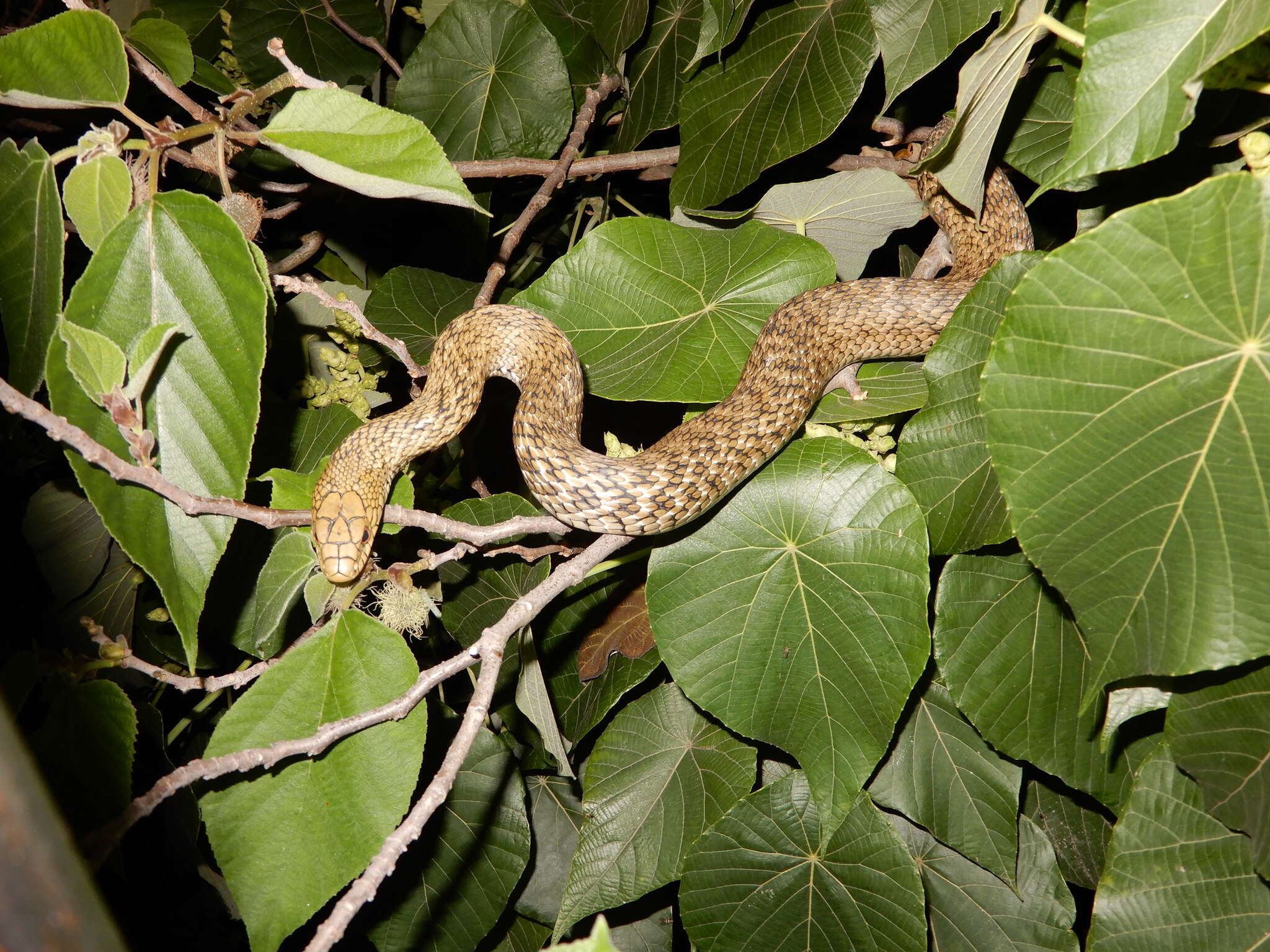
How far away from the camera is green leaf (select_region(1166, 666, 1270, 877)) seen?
35.3 inches

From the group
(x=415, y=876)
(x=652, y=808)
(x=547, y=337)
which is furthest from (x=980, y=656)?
(x=415, y=876)

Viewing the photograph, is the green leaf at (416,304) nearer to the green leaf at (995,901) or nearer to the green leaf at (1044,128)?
the green leaf at (1044,128)

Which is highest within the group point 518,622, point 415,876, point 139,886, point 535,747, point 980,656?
point 518,622

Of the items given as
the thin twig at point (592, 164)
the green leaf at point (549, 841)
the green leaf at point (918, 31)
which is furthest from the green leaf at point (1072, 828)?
the thin twig at point (592, 164)

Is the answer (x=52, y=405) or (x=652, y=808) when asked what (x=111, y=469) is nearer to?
(x=52, y=405)

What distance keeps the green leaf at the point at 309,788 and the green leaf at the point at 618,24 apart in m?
1.21

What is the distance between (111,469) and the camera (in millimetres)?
728

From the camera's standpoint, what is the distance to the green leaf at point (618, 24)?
1.45 metres

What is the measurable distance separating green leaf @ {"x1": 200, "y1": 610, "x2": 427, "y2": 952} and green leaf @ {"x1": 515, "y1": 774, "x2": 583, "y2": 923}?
0.71m

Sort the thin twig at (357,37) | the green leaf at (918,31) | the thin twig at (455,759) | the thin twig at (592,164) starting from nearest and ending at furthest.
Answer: the thin twig at (455,759) < the green leaf at (918,31) < the thin twig at (592,164) < the thin twig at (357,37)

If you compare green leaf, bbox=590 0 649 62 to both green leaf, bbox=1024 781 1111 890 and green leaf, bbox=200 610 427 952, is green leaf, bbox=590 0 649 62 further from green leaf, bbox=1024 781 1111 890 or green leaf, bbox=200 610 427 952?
green leaf, bbox=1024 781 1111 890

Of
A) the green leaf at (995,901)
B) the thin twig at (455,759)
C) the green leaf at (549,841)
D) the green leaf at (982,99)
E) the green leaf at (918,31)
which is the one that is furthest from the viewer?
the green leaf at (549,841)

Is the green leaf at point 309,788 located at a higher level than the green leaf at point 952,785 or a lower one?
higher

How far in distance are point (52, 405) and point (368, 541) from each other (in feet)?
1.32
